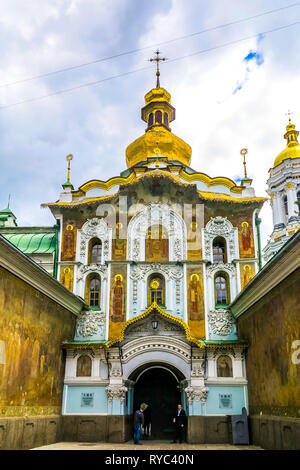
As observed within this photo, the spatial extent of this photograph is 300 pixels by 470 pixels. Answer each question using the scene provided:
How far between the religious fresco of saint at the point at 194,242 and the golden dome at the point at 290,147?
2311cm

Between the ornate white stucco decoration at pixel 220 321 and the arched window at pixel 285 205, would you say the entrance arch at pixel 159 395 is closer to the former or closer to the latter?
the ornate white stucco decoration at pixel 220 321

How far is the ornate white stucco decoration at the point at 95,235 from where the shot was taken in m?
21.0

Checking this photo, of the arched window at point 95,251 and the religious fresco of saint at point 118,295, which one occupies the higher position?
the arched window at point 95,251

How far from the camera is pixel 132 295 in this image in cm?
2020

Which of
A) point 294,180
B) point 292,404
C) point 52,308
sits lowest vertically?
point 292,404

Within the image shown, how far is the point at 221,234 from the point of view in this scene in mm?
21094

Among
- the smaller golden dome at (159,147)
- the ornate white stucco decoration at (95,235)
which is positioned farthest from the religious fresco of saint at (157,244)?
the smaller golden dome at (159,147)

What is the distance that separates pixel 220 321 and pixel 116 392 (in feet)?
15.6

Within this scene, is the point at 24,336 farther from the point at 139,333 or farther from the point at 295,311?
the point at 295,311

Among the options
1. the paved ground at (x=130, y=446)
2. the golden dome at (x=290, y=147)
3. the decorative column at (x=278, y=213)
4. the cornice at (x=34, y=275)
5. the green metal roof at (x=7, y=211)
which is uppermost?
the golden dome at (x=290, y=147)

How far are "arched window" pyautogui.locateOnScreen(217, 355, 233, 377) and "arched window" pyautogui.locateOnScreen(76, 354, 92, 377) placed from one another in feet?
15.7

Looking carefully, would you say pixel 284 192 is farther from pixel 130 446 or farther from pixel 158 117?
pixel 130 446
